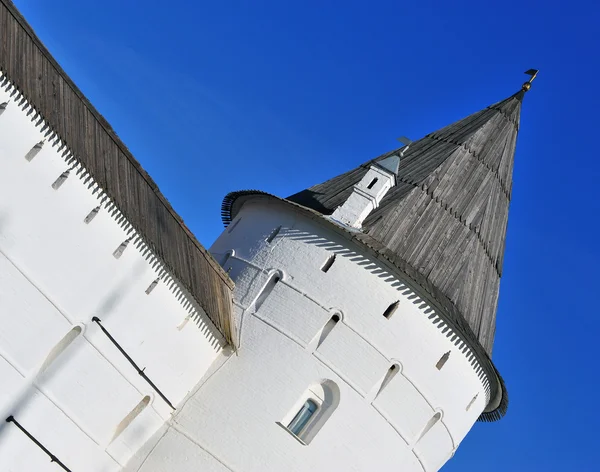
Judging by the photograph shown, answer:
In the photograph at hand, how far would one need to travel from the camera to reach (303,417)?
18562mm

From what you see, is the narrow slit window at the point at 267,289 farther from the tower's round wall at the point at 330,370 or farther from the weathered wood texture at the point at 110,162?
the weathered wood texture at the point at 110,162

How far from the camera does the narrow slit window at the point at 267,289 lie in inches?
765

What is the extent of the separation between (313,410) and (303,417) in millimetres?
250

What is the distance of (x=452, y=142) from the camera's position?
23.3m

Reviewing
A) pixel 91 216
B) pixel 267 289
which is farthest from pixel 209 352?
pixel 91 216

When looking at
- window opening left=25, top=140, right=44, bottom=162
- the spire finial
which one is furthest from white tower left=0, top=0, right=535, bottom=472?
the spire finial

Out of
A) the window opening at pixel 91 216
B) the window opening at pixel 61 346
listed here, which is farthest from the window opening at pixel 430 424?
the window opening at pixel 91 216

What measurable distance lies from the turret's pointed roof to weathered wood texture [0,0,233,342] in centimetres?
351

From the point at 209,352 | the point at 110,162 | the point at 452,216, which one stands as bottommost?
the point at 209,352

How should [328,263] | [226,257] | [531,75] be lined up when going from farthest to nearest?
[531,75], [226,257], [328,263]

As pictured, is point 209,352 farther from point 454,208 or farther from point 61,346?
point 454,208

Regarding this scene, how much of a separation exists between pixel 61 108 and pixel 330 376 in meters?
7.65

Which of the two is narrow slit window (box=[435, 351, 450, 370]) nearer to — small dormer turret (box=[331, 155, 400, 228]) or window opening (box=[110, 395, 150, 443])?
small dormer turret (box=[331, 155, 400, 228])

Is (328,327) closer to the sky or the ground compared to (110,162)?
closer to the sky
